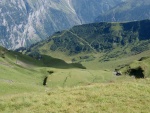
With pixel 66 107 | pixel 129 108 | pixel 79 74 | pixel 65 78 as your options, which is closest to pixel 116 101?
pixel 129 108

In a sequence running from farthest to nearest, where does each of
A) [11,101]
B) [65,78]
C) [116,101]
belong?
[65,78] → [11,101] → [116,101]

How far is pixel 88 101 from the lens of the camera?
1156 inches

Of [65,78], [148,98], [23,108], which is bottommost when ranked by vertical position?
[23,108]

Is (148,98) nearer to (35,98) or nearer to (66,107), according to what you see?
(66,107)

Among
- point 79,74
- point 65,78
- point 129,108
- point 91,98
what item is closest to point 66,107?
point 91,98

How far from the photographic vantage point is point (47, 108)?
27688 mm

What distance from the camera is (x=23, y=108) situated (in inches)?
1136

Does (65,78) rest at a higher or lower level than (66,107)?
higher

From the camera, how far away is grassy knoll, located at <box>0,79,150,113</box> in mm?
27141

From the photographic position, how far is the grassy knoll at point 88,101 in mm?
27141

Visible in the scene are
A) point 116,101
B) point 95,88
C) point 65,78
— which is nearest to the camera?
point 116,101

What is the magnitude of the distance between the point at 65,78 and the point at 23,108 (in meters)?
126

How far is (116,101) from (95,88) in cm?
557

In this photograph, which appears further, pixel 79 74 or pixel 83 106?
pixel 79 74
